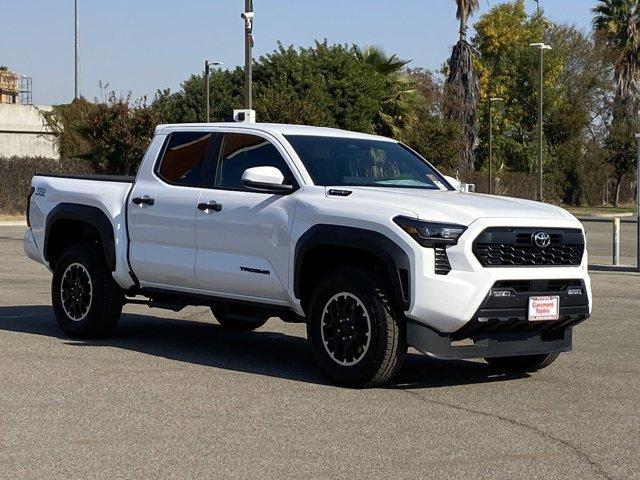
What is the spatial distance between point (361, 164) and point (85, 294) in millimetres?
2906


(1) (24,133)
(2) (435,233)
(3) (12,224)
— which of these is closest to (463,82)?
(1) (24,133)

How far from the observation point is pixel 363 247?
29.1 feet

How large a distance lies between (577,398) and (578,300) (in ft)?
2.79

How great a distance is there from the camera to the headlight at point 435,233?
8.59m

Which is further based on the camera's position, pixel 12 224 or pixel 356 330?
pixel 12 224

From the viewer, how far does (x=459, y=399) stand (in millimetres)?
8617

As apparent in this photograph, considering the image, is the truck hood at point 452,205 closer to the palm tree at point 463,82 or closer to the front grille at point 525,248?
the front grille at point 525,248

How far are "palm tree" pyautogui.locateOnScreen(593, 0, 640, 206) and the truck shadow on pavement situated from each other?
60617 millimetres

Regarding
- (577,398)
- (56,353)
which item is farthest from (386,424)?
(56,353)

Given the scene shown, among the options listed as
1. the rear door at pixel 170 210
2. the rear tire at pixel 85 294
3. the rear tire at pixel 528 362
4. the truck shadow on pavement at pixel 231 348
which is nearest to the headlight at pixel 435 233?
the truck shadow on pavement at pixel 231 348

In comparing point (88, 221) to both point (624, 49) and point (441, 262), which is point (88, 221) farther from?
point (624, 49)

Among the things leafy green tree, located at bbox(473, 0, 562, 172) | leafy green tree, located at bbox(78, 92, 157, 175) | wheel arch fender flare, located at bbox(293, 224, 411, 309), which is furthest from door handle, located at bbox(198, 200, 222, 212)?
leafy green tree, located at bbox(473, 0, 562, 172)

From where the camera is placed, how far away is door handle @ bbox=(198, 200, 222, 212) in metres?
10.0

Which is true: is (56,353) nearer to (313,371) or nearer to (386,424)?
(313,371)
